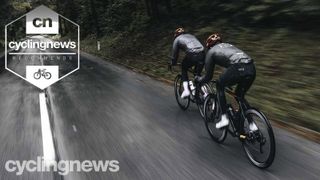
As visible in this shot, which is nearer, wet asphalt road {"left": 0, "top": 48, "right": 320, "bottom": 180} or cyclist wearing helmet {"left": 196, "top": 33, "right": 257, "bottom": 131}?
wet asphalt road {"left": 0, "top": 48, "right": 320, "bottom": 180}

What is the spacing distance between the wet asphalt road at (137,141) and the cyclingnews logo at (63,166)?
0.13 m

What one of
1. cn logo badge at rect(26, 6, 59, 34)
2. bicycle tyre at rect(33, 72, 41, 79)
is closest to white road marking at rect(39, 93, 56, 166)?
bicycle tyre at rect(33, 72, 41, 79)

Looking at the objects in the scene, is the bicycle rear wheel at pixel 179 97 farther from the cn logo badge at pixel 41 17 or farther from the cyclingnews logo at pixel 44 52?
the cn logo badge at pixel 41 17

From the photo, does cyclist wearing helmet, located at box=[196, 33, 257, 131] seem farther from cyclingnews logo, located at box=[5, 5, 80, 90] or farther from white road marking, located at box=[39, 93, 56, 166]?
cyclingnews logo, located at box=[5, 5, 80, 90]

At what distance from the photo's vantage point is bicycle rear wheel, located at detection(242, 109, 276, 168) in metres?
5.80

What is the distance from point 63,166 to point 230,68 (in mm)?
3173

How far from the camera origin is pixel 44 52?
133 ft

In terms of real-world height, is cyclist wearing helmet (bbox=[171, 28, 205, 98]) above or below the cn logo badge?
below

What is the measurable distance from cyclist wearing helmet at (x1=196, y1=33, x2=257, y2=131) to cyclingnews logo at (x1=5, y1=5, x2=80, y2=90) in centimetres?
997

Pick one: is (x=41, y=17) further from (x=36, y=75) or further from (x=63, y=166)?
(x=63, y=166)

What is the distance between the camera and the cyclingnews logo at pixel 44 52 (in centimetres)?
2057

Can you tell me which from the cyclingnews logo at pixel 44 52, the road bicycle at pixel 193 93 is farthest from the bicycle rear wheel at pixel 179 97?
the cyclingnews logo at pixel 44 52

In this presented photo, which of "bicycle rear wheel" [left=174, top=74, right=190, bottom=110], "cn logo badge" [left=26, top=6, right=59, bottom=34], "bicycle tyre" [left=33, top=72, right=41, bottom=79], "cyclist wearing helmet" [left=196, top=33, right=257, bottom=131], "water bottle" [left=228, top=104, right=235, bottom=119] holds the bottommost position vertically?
"bicycle tyre" [left=33, top=72, right=41, bottom=79]

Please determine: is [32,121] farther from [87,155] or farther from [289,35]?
[289,35]
